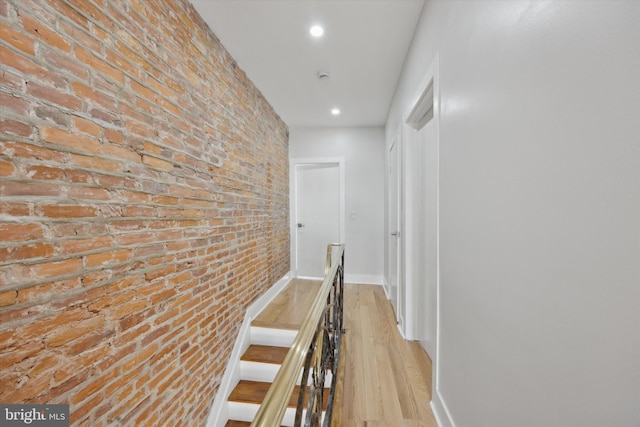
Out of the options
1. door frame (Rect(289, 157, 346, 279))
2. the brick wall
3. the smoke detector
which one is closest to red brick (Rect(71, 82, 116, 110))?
the brick wall

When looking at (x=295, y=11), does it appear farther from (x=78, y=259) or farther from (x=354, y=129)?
(x=354, y=129)

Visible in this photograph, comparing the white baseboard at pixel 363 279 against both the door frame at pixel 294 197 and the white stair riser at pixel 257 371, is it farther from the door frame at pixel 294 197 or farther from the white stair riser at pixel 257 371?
the white stair riser at pixel 257 371

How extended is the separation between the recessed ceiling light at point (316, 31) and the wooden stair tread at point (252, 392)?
9.39ft

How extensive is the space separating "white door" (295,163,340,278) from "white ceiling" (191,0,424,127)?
1351 millimetres

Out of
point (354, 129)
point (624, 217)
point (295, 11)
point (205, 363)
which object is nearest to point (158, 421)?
point (205, 363)

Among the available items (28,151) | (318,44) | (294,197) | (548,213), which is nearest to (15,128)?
(28,151)

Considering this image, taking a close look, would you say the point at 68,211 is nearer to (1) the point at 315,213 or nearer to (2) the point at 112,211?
(2) the point at 112,211

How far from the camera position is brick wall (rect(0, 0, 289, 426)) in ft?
2.77

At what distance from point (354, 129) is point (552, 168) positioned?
4038 mm

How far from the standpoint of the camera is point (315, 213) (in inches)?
180

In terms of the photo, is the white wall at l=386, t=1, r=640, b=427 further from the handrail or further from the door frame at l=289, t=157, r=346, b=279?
the door frame at l=289, t=157, r=346, b=279

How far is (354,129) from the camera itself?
14.5 ft

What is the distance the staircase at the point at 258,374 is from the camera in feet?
6.65

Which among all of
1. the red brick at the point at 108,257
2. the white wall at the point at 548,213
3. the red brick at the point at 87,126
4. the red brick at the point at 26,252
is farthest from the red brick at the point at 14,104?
the white wall at the point at 548,213
